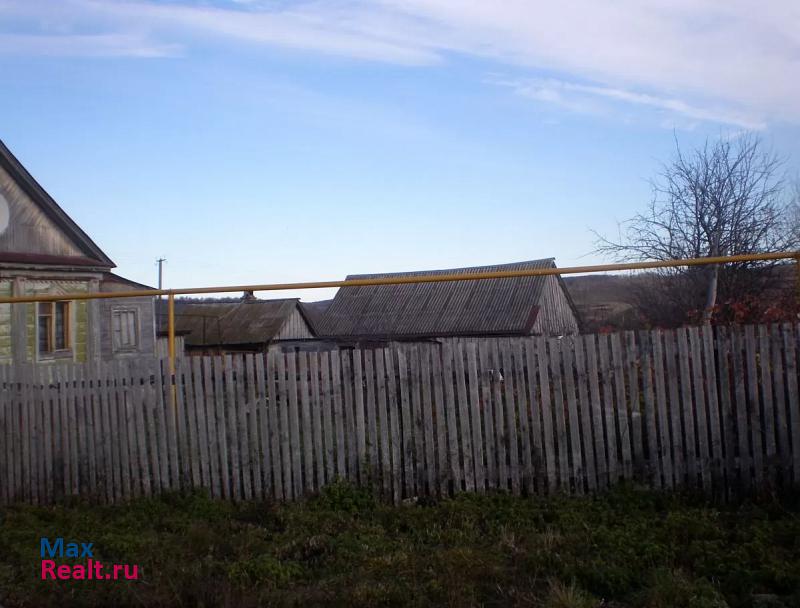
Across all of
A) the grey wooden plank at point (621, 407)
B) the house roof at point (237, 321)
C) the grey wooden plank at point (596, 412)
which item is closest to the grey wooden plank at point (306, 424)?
the grey wooden plank at point (596, 412)

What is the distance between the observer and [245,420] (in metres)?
6.96

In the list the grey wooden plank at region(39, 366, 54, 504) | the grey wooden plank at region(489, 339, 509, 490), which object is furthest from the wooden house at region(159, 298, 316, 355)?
the grey wooden plank at region(489, 339, 509, 490)

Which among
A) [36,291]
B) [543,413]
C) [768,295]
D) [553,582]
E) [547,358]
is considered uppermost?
[36,291]

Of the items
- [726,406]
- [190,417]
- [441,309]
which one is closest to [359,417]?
[190,417]

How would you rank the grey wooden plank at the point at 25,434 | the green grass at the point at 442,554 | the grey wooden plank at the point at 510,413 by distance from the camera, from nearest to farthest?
the green grass at the point at 442,554, the grey wooden plank at the point at 510,413, the grey wooden plank at the point at 25,434

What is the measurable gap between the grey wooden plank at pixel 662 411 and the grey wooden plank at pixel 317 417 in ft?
9.69

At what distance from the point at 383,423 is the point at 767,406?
3189 millimetres

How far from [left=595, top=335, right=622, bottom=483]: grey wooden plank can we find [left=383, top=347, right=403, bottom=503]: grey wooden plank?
5.93 feet

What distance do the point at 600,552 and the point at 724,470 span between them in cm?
182

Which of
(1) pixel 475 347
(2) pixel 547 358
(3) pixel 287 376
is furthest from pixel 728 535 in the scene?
(3) pixel 287 376

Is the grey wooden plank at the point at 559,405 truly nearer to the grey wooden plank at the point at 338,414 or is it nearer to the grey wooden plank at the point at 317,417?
the grey wooden plank at the point at 338,414

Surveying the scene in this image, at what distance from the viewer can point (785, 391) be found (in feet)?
19.0

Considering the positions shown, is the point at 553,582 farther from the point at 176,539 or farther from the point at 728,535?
the point at 176,539

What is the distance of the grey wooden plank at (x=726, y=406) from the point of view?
5.83m
